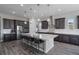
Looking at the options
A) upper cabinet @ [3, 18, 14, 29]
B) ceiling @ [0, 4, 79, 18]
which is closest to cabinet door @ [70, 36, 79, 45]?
ceiling @ [0, 4, 79, 18]

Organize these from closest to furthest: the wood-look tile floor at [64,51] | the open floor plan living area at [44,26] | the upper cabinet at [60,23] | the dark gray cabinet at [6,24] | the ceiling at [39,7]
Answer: the wood-look tile floor at [64,51] → the ceiling at [39,7] → the open floor plan living area at [44,26] → the upper cabinet at [60,23] → the dark gray cabinet at [6,24]

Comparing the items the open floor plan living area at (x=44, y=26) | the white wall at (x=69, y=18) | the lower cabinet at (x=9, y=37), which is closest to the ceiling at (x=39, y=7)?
the open floor plan living area at (x=44, y=26)

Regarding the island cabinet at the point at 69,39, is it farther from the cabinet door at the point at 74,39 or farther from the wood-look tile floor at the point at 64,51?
the wood-look tile floor at the point at 64,51

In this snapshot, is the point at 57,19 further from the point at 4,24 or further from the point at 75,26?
the point at 4,24

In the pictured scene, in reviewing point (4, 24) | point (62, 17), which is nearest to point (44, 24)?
point (62, 17)

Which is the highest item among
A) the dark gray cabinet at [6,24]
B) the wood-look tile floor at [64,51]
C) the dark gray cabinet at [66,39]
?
the dark gray cabinet at [6,24]

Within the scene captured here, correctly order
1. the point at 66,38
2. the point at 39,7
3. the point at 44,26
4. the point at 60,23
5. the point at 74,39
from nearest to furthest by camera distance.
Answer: the point at 39,7
the point at 74,39
the point at 66,38
the point at 60,23
the point at 44,26

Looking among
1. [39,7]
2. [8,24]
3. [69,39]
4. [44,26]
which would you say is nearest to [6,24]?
[8,24]

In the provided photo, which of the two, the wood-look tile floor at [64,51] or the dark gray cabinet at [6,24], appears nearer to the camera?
the wood-look tile floor at [64,51]

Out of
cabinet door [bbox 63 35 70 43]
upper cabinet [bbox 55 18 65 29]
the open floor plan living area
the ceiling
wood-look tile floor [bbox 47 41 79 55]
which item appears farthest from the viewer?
upper cabinet [bbox 55 18 65 29]

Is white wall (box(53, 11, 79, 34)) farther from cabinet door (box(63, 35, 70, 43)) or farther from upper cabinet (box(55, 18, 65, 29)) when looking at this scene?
cabinet door (box(63, 35, 70, 43))

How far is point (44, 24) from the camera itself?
7621mm

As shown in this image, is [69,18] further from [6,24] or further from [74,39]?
[6,24]
